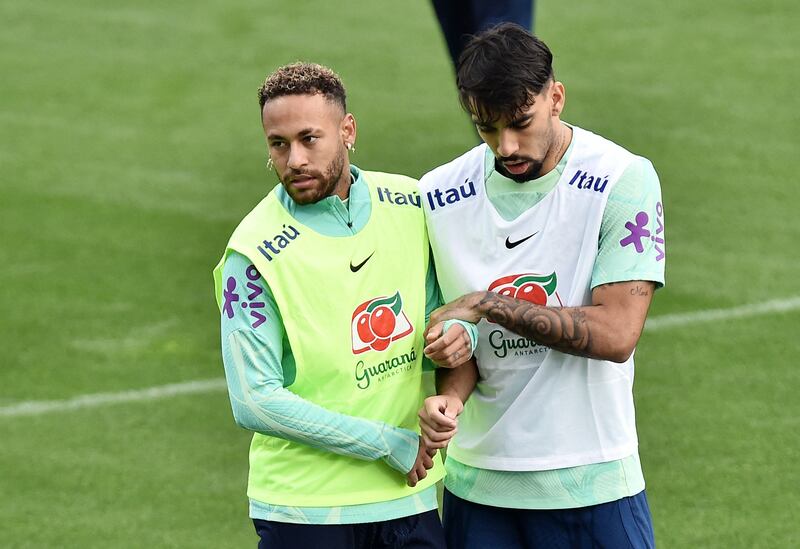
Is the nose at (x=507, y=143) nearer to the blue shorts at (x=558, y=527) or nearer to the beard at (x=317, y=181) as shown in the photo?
the beard at (x=317, y=181)

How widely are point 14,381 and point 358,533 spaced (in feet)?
14.3

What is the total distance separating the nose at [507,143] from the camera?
379 centimetres

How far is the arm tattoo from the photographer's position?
12.4 ft

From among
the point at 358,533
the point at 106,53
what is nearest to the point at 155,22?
the point at 106,53

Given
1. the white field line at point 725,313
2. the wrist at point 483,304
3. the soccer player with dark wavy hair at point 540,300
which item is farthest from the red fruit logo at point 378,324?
the white field line at point 725,313

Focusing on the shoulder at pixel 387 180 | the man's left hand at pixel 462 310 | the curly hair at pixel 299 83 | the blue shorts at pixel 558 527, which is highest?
the curly hair at pixel 299 83

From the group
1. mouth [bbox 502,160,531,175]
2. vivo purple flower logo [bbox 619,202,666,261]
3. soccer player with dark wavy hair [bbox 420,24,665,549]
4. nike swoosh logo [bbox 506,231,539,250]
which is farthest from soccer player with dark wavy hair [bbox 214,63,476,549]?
vivo purple flower logo [bbox 619,202,666,261]

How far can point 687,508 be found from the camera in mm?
6285

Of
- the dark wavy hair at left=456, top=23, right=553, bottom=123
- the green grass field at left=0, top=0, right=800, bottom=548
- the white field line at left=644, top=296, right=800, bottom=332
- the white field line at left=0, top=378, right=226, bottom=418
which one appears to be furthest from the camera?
the white field line at left=644, top=296, right=800, bottom=332

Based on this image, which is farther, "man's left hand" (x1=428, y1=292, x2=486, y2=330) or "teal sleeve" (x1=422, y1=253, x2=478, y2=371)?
"teal sleeve" (x1=422, y1=253, x2=478, y2=371)

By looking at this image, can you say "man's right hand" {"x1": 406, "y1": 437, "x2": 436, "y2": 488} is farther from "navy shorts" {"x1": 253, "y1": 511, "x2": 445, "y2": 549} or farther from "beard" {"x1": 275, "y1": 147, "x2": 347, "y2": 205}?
"beard" {"x1": 275, "y1": 147, "x2": 347, "y2": 205}

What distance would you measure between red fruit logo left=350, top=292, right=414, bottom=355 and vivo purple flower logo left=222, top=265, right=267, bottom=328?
0.24 metres

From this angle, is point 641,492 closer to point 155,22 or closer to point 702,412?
point 702,412

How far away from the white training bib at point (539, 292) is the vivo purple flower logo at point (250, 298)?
1.68ft
